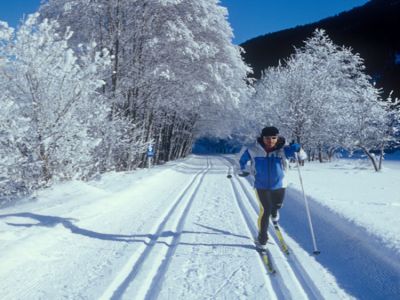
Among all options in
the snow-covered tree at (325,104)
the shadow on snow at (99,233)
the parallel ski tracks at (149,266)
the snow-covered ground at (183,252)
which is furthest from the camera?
the snow-covered tree at (325,104)

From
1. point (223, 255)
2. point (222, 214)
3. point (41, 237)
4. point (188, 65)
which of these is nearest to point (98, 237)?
point (41, 237)

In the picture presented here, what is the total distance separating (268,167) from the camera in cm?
552

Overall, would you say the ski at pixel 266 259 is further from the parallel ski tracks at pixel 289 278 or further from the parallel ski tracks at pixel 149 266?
the parallel ski tracks at pixel 149 266

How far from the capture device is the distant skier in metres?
5.50

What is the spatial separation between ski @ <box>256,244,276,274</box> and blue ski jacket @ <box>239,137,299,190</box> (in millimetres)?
1008

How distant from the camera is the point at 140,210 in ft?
28.9

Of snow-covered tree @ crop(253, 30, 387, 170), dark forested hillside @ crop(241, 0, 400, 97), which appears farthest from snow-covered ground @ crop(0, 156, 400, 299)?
dark forested hillside @ crop(241, 0, 400, 97)

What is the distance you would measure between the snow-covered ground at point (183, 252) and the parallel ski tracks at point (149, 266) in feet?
0.05

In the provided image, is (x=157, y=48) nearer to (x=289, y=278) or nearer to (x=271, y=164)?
(x=271, y=164)

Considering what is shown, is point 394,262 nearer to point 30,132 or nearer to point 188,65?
point 30,132

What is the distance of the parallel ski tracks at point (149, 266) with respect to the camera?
3.98 meters

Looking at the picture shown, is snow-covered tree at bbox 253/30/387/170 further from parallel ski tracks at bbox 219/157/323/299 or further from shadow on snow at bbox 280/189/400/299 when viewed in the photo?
parallel ski tracks at bbox 219/157/323/299

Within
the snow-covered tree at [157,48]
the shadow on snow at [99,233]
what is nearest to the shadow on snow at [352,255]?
the shadow on snow at [99,233]

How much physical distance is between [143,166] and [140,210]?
38.9ft
